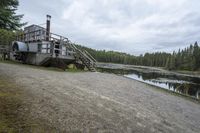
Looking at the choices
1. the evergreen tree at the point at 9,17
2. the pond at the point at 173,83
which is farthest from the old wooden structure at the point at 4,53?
Answer: the pond at the point at 173,83

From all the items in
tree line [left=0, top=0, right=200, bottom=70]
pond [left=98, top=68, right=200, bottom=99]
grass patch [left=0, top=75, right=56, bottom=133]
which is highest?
tree line [left=0, top=0, right=200, bottom=70]

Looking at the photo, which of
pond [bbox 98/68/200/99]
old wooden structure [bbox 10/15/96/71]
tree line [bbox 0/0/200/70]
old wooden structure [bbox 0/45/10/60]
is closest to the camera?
tree line [bbox 0/0/200/70]

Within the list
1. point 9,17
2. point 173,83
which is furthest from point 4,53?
point 173,83

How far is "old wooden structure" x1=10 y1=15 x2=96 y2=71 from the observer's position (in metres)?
16.6

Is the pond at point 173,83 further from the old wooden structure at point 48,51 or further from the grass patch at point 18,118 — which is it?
the grass patch at point 18,118

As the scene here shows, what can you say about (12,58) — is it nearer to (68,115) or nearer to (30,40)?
(30,40)

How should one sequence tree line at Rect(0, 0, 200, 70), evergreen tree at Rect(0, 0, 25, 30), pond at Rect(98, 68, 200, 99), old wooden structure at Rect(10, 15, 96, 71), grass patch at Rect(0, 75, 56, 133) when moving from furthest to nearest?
1. pond at Rect(98, 68, 200, 99)
2. old wooden structure at Rect(10, 15, 96, 71)
3. tree line at Rect(0, 0, 200, 70)
4. evergreen tree at Rect(0, 0, 25, 30)
5. grass patch at Rect(0, 75, 56, 133)

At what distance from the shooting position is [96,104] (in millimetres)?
6043

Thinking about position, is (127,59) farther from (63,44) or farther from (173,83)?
(63,44)

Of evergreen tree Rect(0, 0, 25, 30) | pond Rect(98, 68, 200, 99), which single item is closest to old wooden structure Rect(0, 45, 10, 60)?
evergreen tree Rect(0, 0, 25, 30)

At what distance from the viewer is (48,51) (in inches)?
666

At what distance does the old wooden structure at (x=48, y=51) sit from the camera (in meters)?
16.6

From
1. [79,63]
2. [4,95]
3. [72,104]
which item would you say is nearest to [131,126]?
[72,104]

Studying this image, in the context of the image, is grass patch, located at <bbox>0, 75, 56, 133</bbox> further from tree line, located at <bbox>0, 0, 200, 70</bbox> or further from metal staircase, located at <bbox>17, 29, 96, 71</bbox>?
metal staircase, located at <bbox>17, 29, 96, 71</bbox>
